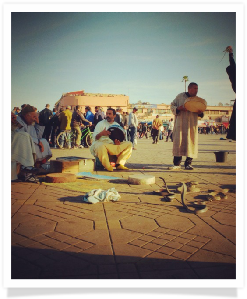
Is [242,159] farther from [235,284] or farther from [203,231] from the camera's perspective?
[235,284]

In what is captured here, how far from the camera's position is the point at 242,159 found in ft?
8.16

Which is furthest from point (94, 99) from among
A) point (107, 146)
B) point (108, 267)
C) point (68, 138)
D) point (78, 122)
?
point (108, 267)

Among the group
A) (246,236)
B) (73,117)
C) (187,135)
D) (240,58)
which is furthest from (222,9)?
(73,117)

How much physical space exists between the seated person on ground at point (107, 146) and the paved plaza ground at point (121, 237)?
87.2 inches

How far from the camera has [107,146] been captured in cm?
650

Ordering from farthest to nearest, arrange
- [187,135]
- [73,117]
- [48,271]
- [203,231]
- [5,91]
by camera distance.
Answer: [73,117], [187,135], [203,231], [5,91], [48,271]

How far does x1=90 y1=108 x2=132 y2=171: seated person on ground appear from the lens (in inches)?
252

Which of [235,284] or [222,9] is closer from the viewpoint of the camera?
[235,284]

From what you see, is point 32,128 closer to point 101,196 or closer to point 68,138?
point 101,196

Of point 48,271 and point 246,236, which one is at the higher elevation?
point 246,236

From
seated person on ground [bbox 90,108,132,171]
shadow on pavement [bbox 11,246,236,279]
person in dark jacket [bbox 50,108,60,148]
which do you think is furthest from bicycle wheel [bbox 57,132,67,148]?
shadow on pavement [bbox 11,246,236,279]

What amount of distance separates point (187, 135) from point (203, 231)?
4.10m

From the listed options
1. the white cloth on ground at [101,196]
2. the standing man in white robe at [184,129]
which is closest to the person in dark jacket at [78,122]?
the standing man in white robe at [184,129]

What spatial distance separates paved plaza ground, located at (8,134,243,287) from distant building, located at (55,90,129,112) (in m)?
50.1
